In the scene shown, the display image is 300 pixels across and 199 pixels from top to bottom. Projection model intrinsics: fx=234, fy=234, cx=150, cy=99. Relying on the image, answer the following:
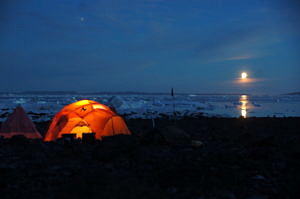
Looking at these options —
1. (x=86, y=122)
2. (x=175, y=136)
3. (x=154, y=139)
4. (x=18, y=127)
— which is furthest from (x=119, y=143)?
(x=18, y=127)

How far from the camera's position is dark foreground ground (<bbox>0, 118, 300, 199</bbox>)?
4395 millimetres

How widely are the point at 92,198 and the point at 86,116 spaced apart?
6.52m

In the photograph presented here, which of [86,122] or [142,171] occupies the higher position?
[86,122]

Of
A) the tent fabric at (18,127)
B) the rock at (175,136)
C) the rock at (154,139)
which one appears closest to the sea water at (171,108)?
the rock at (175,136)

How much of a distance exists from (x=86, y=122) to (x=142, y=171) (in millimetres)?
5146

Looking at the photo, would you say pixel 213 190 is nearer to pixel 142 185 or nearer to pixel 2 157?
pixel 142 185

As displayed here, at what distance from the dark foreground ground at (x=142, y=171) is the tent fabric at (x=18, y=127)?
7.58 ft

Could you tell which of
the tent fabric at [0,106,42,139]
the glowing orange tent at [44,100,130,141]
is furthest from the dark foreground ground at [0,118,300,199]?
the tent fabric at [0,106,42,139]

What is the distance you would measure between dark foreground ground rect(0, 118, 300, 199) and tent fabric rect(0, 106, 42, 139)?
2311mm

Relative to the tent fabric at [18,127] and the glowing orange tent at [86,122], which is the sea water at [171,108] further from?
the tent fabric at [18,127]

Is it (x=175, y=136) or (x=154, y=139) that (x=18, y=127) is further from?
(x=175, y=136)

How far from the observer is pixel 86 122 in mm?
10227

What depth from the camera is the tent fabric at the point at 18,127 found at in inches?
431

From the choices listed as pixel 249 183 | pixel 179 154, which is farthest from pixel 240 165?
pixel 179 154
